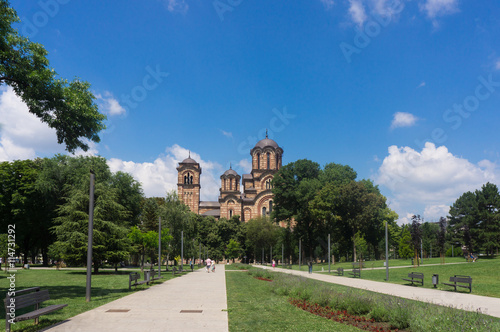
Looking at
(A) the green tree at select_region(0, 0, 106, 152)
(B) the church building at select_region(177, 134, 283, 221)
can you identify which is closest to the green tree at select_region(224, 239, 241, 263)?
(B) the church building at select_region(177, 134, 283, 221)

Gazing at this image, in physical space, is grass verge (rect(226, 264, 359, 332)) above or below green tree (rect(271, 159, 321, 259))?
below

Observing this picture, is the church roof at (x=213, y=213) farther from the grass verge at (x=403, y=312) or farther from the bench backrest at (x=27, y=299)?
the bench backrest at (x=27, y=299)

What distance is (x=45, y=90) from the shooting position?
547 inches

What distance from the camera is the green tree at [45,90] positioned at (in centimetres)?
1324

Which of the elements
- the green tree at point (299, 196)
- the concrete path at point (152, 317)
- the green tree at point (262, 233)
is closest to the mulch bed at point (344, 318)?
the concrete path at point (152, 317)

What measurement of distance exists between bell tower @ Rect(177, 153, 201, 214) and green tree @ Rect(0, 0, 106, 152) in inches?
3025

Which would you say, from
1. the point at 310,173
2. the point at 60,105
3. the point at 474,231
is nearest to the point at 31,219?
the point at 60,105

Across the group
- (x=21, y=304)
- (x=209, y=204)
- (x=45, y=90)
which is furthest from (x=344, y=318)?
(x=209, y=204)

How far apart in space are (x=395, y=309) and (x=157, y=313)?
592 centimetres

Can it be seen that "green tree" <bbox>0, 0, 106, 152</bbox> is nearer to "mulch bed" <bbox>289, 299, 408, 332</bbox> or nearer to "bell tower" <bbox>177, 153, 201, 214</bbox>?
"mulch bed" <bbox>289, 299, 408, 332</bbox>

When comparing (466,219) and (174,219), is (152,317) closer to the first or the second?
(174,219)

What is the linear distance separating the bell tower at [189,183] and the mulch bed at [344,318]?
8146 cm

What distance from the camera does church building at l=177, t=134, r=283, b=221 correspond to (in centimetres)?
8281

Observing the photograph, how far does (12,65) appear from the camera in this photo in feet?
43.9
